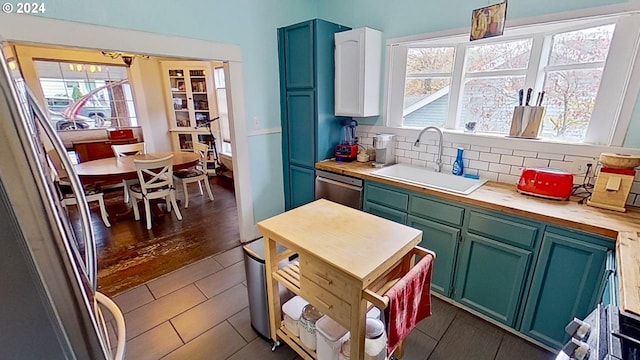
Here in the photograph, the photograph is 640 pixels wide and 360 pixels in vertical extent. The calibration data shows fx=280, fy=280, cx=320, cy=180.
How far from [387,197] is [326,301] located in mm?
1200

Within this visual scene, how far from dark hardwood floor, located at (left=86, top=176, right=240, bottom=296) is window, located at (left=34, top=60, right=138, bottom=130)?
1922 millimetres

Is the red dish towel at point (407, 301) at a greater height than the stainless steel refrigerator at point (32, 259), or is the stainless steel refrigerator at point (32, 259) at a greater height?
the stainless steel refrigerator at point (32, 259)

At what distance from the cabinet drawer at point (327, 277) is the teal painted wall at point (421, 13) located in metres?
1.96

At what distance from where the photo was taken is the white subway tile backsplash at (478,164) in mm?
2272

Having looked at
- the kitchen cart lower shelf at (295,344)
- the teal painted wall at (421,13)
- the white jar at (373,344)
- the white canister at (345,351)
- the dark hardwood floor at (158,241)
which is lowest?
the dark hardwood floor at (158,241)

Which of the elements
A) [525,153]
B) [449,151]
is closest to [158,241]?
[449,151]

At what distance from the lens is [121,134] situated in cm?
505

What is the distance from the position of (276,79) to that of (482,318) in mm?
2822

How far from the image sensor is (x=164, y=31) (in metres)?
2.18

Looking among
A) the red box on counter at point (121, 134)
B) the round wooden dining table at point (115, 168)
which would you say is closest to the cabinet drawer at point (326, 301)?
the round wooden dining table at point (115, 168)

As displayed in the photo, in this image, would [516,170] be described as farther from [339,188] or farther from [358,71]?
[358,71]

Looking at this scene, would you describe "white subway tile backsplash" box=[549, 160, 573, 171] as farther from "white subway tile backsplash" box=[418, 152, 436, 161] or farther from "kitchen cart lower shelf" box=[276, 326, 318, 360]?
"kitchen cart lower shelf" box=[276, 326, 318, 360]

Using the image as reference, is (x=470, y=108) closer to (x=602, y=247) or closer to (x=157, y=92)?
(x=602, y=247)

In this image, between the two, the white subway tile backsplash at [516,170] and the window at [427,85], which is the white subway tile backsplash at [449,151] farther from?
the white subway tile backsplash at [516,170]
